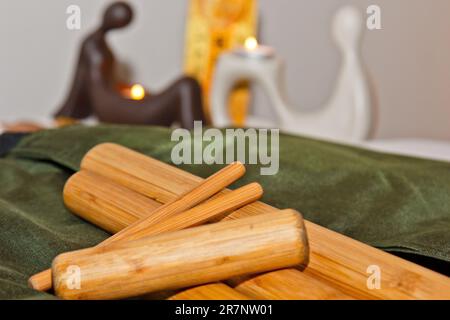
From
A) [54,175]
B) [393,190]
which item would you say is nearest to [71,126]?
[54,175]

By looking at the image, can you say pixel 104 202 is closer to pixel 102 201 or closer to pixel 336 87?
pixel 102 201

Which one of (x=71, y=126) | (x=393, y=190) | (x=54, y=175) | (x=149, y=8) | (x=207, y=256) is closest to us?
(x=207, y=256)

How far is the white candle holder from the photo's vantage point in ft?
6.25

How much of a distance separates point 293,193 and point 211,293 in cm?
37

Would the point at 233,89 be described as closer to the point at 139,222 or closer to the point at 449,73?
the point at 449,73

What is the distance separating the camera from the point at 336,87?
196 centimetres

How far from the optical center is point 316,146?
114 cm

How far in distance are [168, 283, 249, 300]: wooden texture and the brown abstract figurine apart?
124 cm

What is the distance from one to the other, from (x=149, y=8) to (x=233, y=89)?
0.44m

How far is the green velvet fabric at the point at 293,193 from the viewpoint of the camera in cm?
81

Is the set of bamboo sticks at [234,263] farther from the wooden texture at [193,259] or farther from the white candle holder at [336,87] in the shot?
the white candle holder at [336,87]

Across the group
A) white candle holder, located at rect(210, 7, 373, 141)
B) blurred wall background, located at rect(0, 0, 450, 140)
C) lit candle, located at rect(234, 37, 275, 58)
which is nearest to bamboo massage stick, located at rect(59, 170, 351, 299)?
white candle holder, located at rect(210, 7, 373, 141)

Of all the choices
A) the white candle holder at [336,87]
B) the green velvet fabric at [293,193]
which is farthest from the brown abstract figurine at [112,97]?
the green velvet fabric at [293,193]

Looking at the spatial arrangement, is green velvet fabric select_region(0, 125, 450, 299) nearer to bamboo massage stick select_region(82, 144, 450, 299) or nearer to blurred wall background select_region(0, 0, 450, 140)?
bamboo massage stick select_region(82, 144, 450, 299)
